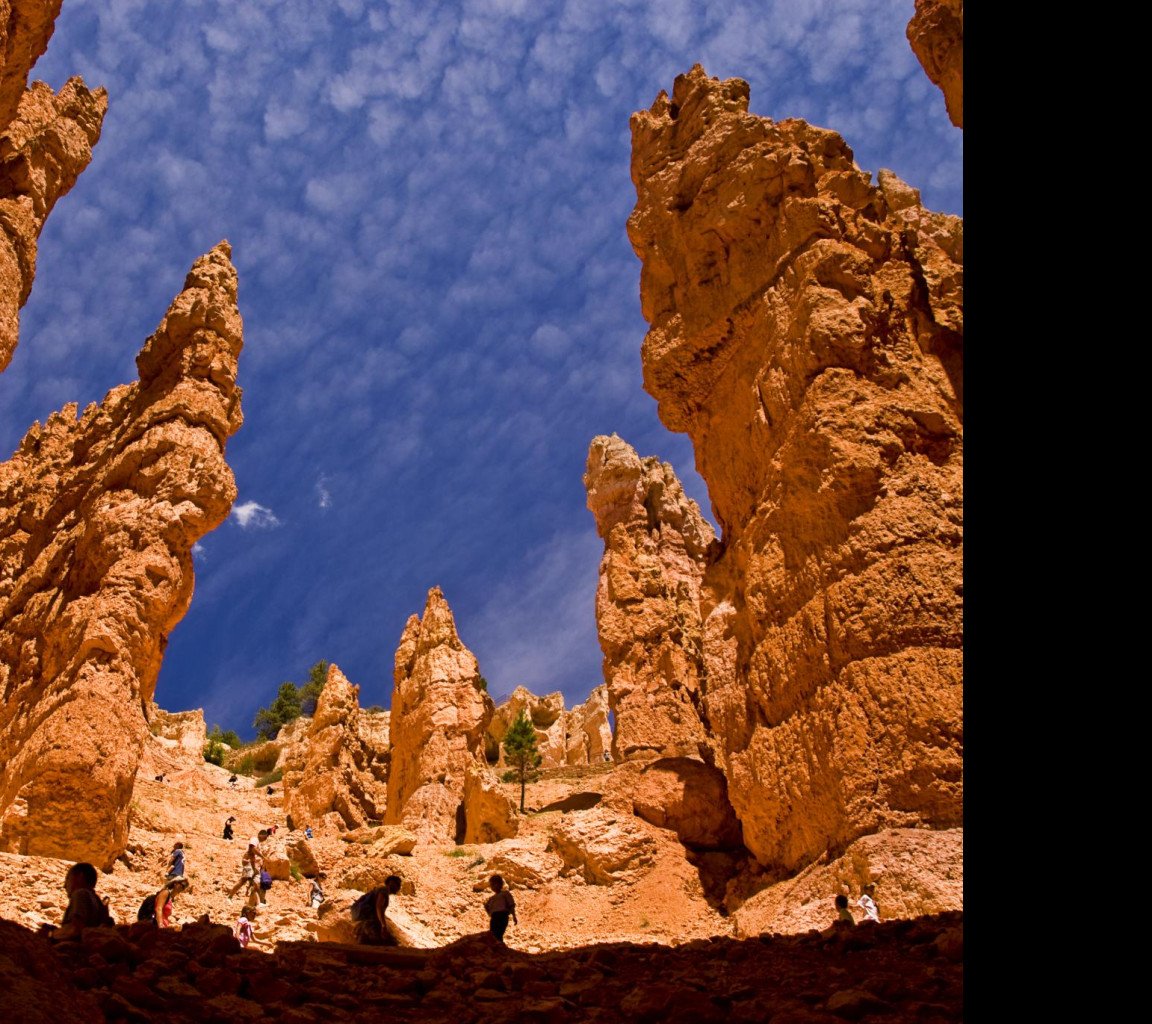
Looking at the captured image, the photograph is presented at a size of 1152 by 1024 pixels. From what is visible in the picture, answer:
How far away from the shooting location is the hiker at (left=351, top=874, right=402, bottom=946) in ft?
30.6

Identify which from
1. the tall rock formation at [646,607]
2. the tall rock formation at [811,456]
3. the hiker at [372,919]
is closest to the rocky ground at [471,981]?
the hiker at [372,919]

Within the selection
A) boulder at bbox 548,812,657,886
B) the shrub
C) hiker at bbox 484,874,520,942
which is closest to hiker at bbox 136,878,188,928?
hiker at bbox 484,874,520,942

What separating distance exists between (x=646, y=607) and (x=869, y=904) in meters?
20.8

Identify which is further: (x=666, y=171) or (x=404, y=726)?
(x=404, y=726)

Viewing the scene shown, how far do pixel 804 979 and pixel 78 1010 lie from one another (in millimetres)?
4716

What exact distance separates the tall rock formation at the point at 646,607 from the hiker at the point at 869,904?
8.56 m

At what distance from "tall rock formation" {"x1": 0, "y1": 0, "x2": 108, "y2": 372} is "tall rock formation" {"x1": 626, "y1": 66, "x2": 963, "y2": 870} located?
11206 mm

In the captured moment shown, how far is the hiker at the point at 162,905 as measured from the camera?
9.99 m

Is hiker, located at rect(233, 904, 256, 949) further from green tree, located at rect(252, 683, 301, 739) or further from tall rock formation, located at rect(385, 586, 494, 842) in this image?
green tree, located at rect(252, 683, 301, 739)

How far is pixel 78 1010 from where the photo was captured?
4035mm

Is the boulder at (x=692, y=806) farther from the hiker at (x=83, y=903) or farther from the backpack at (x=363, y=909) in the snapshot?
the hiker at (x=83, y=903)
